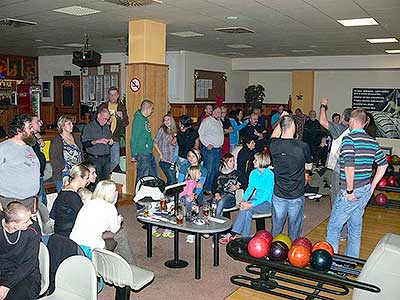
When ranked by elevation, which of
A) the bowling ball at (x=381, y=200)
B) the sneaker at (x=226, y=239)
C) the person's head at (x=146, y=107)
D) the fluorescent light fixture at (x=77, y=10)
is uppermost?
the fluorescent light fixture at (x=77, y=10)

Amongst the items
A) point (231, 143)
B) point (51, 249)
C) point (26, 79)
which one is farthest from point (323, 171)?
point (26, 79)

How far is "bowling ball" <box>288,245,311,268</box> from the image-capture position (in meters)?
3.27

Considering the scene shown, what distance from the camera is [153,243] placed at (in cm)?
528

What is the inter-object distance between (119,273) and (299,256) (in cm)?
124

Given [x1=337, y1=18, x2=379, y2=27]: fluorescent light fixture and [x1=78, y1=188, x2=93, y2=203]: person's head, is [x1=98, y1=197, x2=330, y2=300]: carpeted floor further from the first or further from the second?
[x1=337, y1=18, x2=379, y2=27]: fluorescent light fixture

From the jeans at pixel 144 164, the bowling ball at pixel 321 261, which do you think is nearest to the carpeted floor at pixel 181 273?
the jeans at pixel 144 164

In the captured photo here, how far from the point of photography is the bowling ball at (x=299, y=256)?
129 inches

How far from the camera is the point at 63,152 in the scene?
546 centimetres

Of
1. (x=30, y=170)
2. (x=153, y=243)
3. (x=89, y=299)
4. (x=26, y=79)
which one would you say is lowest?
(x=153, y=243)

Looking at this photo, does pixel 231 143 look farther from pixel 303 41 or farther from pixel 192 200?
pixel 192 200

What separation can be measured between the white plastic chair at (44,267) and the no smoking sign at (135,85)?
4.53 meters

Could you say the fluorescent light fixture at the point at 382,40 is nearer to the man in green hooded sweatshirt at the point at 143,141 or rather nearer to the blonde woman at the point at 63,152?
the man in green hooded sweatshirt at the point at 143,141

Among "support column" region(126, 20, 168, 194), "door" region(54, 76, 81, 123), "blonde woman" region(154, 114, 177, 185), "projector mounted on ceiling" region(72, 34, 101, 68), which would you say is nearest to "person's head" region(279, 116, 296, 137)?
"blonde woman" region(154, 114, 177, 185)

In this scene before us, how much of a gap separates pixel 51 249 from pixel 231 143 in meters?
6.62
